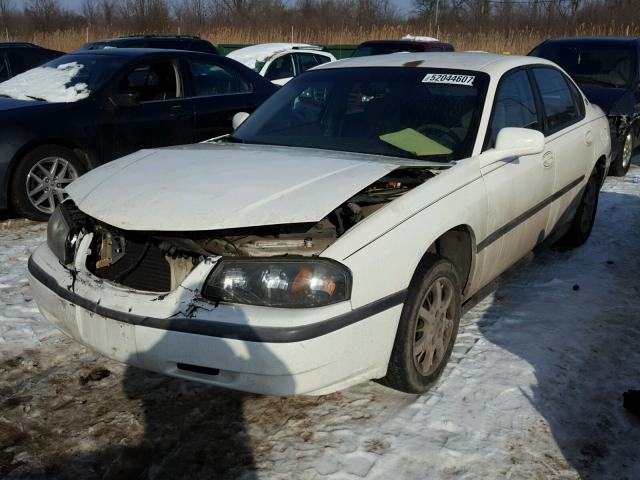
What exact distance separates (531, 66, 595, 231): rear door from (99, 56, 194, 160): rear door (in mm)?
3725

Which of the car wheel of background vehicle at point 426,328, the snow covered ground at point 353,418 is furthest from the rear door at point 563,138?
the car wheel of background vehicle at point 426,328

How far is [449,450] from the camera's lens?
2637 millimetres

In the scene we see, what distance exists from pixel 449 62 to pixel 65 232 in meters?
2.44

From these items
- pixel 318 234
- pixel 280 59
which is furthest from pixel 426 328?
pixel 280 59

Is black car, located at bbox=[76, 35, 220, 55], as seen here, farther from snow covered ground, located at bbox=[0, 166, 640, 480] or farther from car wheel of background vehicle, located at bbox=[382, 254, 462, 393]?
car wheel of background vehicle, located at bbox=[382, 254, 462, 393]

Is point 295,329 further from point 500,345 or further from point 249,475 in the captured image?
point 500,345

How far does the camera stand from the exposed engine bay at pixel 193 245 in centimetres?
266

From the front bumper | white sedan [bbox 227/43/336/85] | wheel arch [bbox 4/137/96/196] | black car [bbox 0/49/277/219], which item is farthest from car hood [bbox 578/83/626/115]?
the front bumper

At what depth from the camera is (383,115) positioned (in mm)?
3705

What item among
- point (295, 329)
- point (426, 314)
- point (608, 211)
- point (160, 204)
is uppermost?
point (160, 204)

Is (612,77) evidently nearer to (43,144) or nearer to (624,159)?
(624,159)

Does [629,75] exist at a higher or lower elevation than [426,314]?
higher

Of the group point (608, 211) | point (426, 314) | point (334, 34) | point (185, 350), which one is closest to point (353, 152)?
point (426, 314)

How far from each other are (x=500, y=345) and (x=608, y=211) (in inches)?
143
